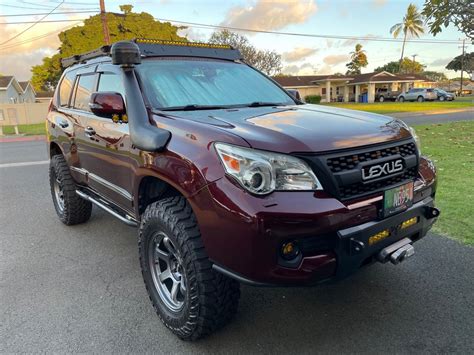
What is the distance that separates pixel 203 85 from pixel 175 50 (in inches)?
21.6

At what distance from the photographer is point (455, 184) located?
582 cm

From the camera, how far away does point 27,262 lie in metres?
3.96

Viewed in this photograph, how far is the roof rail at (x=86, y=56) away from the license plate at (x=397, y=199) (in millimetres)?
2785

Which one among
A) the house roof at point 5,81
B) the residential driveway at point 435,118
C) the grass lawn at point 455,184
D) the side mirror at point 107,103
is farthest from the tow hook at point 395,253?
the house roof at point 5,81

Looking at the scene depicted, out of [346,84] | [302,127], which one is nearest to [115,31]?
[302,127]

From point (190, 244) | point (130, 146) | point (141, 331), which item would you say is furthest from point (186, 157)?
point (141, 331)

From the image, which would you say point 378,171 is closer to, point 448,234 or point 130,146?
point 130,146

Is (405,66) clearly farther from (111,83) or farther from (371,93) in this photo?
(111,83)

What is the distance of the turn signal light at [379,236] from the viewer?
2.29m

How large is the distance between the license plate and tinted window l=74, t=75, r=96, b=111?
2.99 meters

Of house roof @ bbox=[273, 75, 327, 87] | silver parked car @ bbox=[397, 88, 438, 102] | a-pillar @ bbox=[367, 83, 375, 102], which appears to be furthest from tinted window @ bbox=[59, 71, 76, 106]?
house roof @ bbox=[273, 75, 327, 87]

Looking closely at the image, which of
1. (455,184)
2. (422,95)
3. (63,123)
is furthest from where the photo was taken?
(422,95)

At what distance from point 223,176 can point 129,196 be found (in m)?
1.37

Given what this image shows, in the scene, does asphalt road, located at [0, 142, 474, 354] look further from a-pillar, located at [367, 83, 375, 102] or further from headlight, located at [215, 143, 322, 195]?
a-pillar, located at [367, 83, 375, 102]
